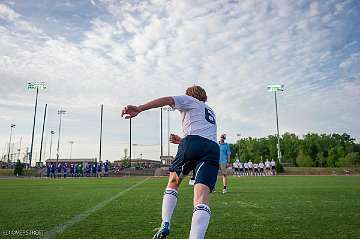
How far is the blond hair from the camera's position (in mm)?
4387

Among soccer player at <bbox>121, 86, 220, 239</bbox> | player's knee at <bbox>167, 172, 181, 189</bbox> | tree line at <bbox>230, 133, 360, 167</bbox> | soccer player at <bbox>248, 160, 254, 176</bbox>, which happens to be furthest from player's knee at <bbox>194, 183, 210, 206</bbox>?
tree line at <bbox>230, 133, 360, 167</bbox>

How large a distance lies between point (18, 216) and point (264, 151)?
11992 centimetres

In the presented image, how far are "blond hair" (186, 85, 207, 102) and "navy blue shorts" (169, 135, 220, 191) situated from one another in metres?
0.59

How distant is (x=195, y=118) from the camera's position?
4156 mm

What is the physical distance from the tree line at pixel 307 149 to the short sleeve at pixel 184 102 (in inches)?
3672

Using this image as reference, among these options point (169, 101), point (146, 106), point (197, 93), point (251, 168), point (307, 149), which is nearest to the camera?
point (146, 106)

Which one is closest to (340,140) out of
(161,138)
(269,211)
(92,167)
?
(161,138)

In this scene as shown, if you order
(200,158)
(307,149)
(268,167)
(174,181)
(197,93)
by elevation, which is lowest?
(174,181)

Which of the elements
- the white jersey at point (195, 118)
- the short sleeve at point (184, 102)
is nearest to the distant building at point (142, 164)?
the white jersey at point (195, 118)

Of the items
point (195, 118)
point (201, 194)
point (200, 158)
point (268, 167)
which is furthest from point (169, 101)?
point (268, 167)

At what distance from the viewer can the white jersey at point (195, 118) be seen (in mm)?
4082

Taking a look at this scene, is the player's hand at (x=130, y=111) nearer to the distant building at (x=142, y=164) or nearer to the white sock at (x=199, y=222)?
the white sock at (x=199, y=222)

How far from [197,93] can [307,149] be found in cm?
11435

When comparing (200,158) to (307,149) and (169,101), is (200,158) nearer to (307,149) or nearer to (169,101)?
(169,101)
